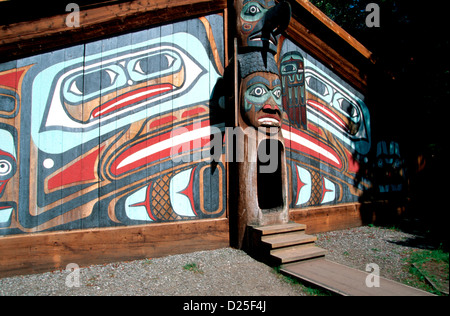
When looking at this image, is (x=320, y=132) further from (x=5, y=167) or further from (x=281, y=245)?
(x=5, y=167)

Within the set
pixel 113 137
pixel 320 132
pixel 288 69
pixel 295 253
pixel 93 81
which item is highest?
pixel 288 69

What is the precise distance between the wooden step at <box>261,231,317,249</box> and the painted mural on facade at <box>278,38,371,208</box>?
3.41 ft

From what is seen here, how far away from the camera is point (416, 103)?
5.61m

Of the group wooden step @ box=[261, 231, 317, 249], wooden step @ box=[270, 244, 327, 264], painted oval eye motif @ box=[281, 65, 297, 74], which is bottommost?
wooden step @ box=[270, 244, 327, 264]

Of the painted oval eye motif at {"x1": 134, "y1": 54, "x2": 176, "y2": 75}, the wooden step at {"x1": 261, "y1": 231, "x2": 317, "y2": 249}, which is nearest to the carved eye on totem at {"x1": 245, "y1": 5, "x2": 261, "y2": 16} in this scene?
the painted oval eye motif at {"x1": 134, "y1": 54, "x2": 176, "y2": 75}

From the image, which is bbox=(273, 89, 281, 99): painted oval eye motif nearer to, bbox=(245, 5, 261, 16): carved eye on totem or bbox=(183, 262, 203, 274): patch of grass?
bbox=(245, 5, 261, 16): carved eye on totem

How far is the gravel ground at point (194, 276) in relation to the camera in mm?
2496

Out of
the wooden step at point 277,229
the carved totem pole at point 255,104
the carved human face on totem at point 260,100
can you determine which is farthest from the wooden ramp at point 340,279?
the carved human face on totem at point 260,100

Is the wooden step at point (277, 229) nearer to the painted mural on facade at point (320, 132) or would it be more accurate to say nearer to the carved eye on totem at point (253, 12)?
the painted mural on facade at point (320, 132)

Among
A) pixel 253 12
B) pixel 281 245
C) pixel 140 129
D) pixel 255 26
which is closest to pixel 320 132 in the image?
pixel 255 26

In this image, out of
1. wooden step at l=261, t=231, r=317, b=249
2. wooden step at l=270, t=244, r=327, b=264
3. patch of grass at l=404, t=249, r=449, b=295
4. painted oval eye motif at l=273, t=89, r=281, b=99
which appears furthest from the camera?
painted oval eye motif at l=273, t=89, r=281, b=99

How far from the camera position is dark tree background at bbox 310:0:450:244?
→ 15.5 feet

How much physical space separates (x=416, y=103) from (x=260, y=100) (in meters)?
4.22
